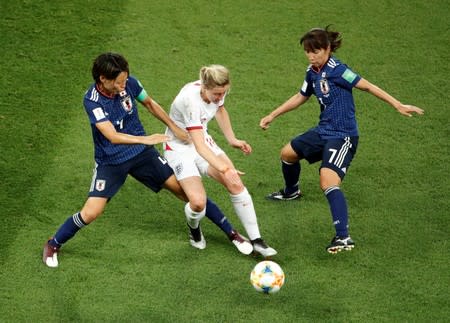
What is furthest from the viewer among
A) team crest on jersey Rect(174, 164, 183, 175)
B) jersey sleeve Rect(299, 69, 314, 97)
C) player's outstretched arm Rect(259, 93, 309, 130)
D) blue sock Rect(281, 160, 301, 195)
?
blue sock Rect(281, 160, 301, 195)

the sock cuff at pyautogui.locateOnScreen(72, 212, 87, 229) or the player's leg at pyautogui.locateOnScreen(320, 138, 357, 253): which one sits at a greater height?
the player's leg at pyautogui.locateOnScreen(320, 138, 357, 253)

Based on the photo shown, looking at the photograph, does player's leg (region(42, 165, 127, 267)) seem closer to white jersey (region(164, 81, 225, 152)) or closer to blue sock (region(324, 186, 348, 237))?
white jersey (region(164, 81, 225, 152))

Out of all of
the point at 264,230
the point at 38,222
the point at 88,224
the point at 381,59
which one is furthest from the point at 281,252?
the point at 381,59

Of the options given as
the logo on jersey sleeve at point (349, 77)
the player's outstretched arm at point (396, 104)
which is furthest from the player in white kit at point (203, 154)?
the player's outstretched arm at point (396, 104)

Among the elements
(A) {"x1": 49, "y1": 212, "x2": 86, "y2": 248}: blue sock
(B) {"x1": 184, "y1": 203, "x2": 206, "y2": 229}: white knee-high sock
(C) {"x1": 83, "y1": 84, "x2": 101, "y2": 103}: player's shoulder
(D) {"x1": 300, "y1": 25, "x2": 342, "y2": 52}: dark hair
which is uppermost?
(D) {"x1": 300, "y1": 25, "x2": 342, "y2": 52}: dark hair

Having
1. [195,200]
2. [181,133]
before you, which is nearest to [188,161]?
[181,133]

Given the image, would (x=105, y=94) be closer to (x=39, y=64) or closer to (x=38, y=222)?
(x=38, y=222)

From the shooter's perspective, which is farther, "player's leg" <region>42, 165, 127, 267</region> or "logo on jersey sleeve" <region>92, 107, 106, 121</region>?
"player's leg" <region>42, 165, 127, 267</region>

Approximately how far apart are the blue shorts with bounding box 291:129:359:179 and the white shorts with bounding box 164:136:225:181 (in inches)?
31.4

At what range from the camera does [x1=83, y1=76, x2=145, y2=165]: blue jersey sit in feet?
21.5

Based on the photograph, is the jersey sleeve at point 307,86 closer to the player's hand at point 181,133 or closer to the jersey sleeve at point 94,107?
the player's hand at point 181,133

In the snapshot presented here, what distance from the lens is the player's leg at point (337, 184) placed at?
22.4 ft

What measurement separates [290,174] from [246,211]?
2.97ft

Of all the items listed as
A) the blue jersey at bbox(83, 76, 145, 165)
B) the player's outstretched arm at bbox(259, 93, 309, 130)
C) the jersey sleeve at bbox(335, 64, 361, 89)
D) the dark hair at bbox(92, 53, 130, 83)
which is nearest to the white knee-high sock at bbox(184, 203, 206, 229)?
the blue jersey at bbox(83, 76, 145, 165)
